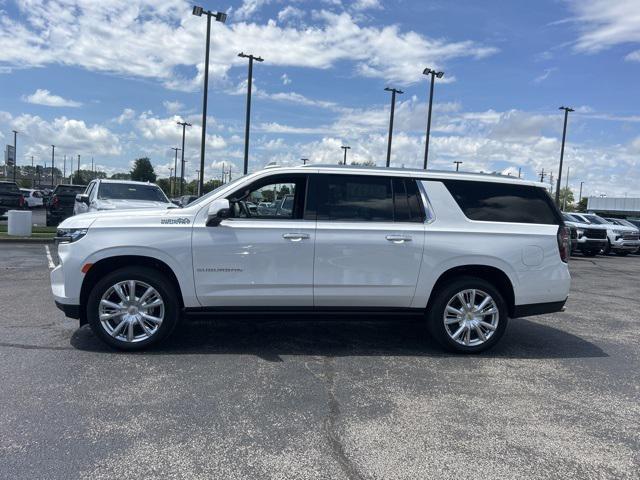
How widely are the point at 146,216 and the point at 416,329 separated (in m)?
3.60

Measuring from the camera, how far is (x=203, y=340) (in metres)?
5.91

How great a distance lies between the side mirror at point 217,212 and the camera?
515cm

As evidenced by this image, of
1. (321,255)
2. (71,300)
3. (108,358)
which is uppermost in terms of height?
(321,255)

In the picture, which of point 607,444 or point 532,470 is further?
point 607,444

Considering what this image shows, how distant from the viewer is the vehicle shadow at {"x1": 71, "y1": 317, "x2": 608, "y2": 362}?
559 cm

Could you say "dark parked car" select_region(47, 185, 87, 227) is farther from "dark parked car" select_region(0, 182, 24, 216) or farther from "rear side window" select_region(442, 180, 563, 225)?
"rear side window" select_region(442, 180, 563, 225)

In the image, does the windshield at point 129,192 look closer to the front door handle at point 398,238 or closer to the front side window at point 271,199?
A: the front side window at point 271,199

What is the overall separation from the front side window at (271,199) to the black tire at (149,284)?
3.25 feet

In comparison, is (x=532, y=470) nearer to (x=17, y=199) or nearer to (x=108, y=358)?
(x=108, y=358)

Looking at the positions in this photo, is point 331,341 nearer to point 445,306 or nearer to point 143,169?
point 445,306

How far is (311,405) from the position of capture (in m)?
4.20

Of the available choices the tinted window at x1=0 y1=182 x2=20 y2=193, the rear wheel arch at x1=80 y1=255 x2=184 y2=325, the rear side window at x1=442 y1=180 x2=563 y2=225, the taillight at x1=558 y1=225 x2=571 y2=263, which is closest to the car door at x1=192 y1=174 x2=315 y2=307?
the rear wheel arch at x1=80 y1=255 x2=184 y2=325

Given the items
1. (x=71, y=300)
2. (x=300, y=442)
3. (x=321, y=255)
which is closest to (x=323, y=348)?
(x=321, y=255)

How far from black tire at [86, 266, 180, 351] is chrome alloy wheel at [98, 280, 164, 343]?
0.03 meters
